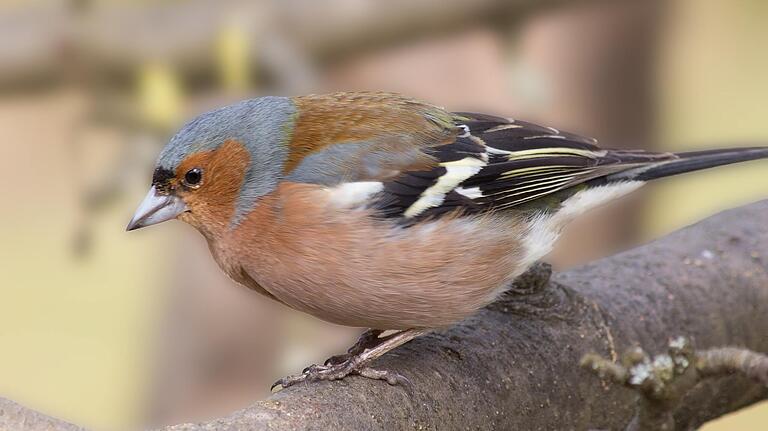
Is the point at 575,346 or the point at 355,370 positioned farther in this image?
the point at 575,346

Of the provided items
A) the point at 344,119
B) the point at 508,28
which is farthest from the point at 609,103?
the point at 344,119

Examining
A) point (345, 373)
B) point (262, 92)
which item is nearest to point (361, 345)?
point (345, 373)

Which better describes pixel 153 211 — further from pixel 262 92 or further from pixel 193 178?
pixel 262 92

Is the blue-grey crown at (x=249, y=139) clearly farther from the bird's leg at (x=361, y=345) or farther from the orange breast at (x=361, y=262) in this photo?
the bird's leg at (x=361, y=345)

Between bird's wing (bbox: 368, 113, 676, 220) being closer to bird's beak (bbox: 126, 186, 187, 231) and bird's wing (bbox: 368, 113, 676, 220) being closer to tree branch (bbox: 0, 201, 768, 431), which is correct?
tree branch (bbox: 0, 201, 768, 431)

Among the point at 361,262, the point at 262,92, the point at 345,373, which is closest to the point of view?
the point at 345,373

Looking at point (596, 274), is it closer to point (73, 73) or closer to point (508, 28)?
point (508, 28)

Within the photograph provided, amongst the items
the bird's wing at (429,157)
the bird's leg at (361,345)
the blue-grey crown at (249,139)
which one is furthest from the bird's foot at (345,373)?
the blue-grey crown at (249,139)
